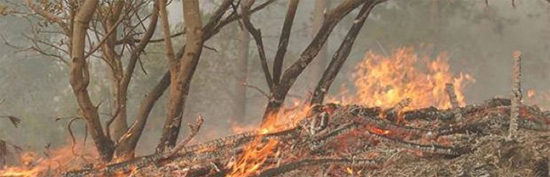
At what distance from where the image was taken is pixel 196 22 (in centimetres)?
530

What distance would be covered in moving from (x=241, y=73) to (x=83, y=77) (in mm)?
19032

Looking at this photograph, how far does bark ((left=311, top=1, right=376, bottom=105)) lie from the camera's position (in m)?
6.17

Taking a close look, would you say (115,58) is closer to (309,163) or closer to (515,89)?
(309,163)

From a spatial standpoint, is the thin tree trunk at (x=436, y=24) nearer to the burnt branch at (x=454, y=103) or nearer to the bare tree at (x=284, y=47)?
the bare tree at (x=284, y=47)

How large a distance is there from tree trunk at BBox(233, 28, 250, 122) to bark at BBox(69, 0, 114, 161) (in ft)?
→ 54.4

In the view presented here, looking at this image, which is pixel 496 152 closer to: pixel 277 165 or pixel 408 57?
pixel 277 165

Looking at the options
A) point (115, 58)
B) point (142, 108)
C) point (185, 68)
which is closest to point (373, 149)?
point (185, 68)

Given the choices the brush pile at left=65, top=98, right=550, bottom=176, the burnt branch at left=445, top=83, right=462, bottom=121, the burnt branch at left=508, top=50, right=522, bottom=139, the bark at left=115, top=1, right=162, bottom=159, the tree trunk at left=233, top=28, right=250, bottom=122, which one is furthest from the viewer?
the tree trunk at left=233, top=28, right=250, bottom=122

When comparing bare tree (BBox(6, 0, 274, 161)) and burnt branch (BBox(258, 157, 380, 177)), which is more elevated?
bare tree (BBox(6, 0, 274, 161))

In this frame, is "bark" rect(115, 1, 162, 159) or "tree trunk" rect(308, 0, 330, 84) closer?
"bark" rect(115, 1, 162, 159)

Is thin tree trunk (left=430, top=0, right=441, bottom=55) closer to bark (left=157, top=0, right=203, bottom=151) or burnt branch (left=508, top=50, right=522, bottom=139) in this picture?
bark (left=157, top=0, right=203, bottom=151)

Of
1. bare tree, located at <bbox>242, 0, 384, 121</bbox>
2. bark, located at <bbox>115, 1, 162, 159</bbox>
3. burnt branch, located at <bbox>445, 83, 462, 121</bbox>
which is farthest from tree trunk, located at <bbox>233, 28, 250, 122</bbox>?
burnt branch, located at <bbox>445, 83, 462, 121</bbox>

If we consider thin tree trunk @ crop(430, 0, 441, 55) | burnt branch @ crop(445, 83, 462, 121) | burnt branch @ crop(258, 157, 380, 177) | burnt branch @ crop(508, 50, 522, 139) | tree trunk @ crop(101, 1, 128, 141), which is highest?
thin tree trunk @ crop(430, 0, 441, 55)

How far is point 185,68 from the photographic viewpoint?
5414mm
